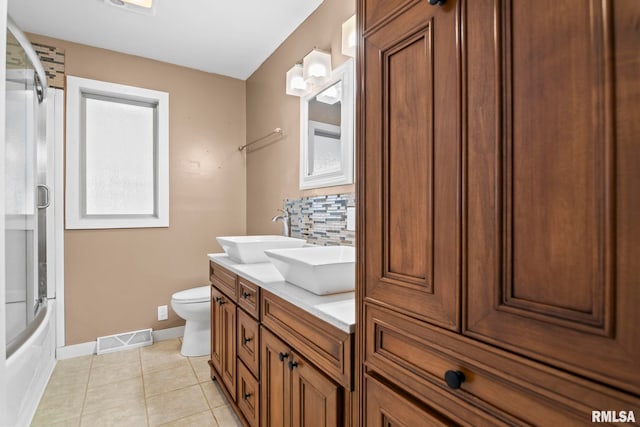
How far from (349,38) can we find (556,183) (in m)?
1.51

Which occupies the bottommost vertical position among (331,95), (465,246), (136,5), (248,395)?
(248,395)

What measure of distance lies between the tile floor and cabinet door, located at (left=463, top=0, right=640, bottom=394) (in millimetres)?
1755

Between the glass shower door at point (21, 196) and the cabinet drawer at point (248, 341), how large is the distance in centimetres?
116

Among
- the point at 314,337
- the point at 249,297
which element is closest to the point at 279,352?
the point at 314,337

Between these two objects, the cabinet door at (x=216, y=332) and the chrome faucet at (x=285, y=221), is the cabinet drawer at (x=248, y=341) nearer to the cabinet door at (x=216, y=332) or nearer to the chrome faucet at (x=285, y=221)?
the cabinet door at (x=216, y=332)

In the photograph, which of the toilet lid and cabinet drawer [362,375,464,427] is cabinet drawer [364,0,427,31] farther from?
the toilet lid

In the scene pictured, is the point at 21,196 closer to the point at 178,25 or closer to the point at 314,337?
the point at 178,25

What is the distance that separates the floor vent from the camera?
2602mm

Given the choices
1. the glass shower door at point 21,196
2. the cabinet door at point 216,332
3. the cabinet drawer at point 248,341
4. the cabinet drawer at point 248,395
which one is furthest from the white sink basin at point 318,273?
the glass shower door at point 21,196

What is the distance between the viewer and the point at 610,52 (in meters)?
0.44

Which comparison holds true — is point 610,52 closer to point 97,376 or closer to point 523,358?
point 523,358

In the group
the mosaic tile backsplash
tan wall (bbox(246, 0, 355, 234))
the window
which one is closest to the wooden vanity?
the mosaic tile backsplash

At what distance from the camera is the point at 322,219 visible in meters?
2.05

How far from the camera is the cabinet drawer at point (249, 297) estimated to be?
4.76 feet
